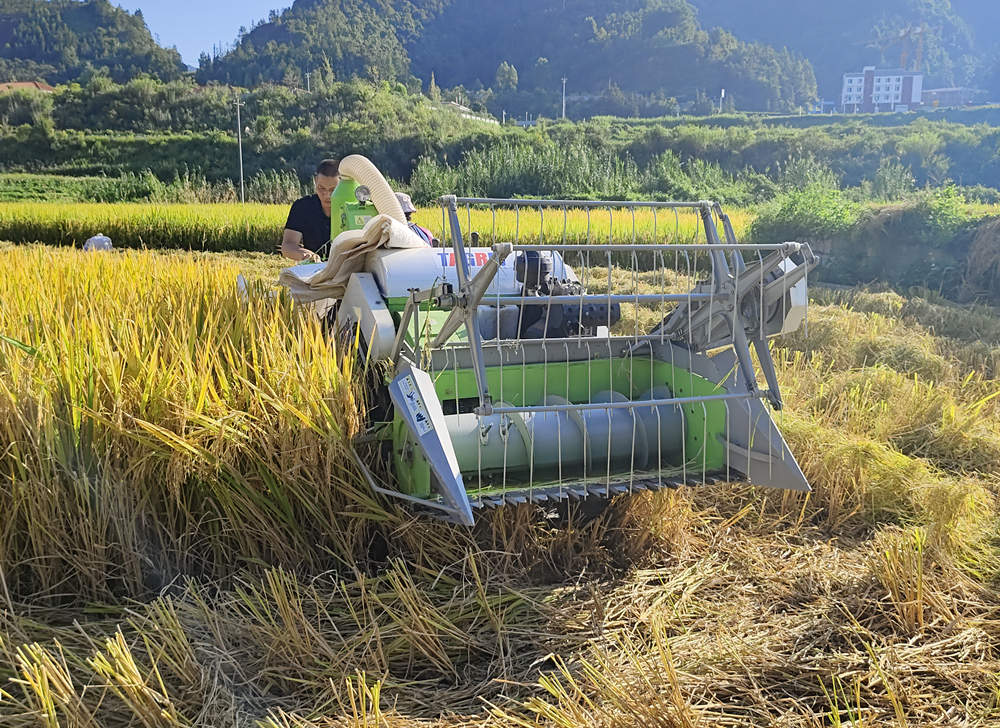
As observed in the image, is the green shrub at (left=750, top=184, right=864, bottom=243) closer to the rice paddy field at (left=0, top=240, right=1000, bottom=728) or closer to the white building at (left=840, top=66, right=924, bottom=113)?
the rice paddy field at (left=0, top=240, right=1000, bottom=728)

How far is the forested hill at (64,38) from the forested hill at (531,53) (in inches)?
564

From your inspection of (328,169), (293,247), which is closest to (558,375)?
(293,247)

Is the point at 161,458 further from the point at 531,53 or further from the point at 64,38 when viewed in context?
the point at 531,53

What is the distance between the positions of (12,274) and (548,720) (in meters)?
3.98

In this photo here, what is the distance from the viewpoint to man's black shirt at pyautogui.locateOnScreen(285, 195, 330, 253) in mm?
5520

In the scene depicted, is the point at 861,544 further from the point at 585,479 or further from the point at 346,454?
the point at 346,454

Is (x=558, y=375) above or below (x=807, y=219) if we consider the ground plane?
below

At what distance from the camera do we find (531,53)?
13062 centimetres

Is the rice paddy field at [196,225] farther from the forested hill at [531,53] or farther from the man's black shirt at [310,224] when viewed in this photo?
the forested hill at [531,53]

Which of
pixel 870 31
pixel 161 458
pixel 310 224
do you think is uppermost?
pixel 870 31

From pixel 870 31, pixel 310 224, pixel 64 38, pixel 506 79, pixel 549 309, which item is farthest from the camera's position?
pixel 870 31

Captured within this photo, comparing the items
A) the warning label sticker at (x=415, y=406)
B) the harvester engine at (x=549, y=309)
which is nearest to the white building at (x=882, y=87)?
the harvester engine at (x=549, y=309)

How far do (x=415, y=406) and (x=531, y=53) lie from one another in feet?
451

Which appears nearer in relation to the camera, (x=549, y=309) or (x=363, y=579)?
(x=363, y=579)
